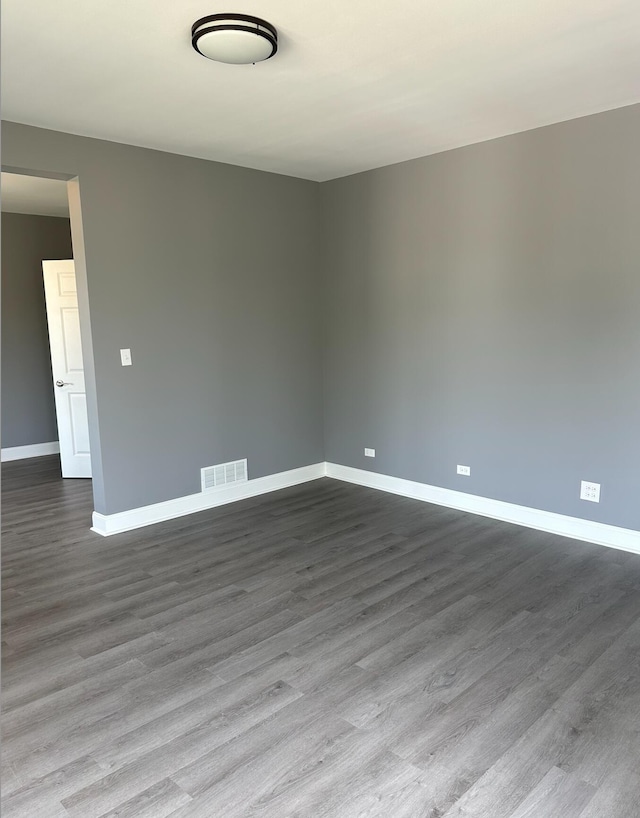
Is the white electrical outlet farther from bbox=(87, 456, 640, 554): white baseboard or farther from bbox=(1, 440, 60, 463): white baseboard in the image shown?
bbox=(1, 440, 60, 463): white baseboard

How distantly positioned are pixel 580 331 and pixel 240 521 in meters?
2.60

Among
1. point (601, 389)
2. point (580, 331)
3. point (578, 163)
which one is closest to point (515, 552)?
point (601, 389)

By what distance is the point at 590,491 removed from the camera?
373 centimetres

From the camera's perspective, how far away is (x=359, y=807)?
182 centimetres

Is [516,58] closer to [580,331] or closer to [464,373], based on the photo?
[580,331]

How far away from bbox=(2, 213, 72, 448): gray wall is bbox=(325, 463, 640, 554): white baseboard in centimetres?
341

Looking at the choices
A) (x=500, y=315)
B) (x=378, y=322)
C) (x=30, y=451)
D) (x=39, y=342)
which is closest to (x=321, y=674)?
(x=500, y=315)

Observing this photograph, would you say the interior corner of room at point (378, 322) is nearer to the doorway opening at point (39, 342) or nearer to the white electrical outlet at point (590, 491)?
the white electrical outlet at point (590, 491)

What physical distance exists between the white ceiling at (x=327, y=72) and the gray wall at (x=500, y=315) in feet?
1.15

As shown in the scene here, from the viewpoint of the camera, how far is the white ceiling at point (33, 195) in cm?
475

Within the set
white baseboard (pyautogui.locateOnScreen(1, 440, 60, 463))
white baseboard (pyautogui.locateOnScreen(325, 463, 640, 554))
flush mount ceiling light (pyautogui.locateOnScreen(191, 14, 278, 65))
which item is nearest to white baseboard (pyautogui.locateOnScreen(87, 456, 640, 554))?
white baseboard (pyautogui.locateOnScreen(325, 463, 640, 554))

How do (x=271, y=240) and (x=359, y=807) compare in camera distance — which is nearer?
(x=359, y=807)

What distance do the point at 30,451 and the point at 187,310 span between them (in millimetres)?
3248

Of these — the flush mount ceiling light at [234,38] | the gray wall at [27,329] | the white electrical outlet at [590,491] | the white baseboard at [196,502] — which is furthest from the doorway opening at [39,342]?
the white electrical outlet at [590,491]
